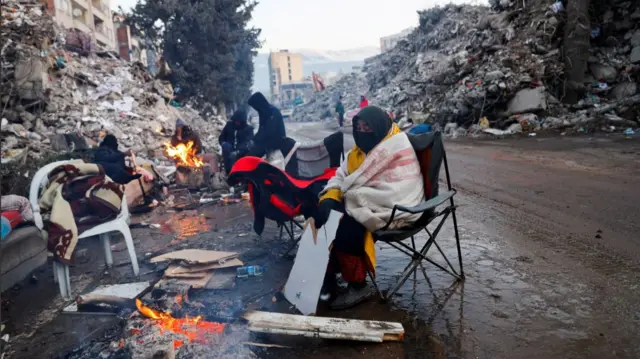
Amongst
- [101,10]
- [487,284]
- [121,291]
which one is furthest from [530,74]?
[101,10]

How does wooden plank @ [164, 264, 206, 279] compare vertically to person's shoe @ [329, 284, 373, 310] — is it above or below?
above

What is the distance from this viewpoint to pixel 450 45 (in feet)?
72.1

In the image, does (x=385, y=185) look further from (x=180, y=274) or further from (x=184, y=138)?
(x=184, y=138)

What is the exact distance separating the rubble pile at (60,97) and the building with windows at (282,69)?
202ft

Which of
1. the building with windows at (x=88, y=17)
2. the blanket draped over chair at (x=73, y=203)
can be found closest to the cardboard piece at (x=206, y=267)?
the blanket draped over chair at (x=73, y=203)

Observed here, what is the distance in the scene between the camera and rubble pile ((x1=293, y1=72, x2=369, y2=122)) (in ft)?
113

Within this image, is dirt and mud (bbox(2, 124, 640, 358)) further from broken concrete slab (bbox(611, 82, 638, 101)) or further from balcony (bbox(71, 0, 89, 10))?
balcony (bbox(71, 0, 89, 10))

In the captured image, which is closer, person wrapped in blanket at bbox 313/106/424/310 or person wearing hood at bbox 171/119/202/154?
person wrapped in blanket at bbox 313/106/424/310

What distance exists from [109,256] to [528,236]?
438cm

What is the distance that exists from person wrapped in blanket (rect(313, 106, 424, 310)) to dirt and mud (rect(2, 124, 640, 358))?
0.33 m

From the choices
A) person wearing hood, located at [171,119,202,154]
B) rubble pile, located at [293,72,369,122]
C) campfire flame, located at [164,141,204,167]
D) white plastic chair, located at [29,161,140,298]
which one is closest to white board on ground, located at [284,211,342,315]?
white plastic chair, located at [29,161,140,298]

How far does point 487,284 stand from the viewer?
3.30 m

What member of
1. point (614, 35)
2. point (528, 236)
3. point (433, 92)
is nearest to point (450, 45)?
point (433, 92)

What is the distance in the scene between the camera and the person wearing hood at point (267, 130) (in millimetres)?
5875
